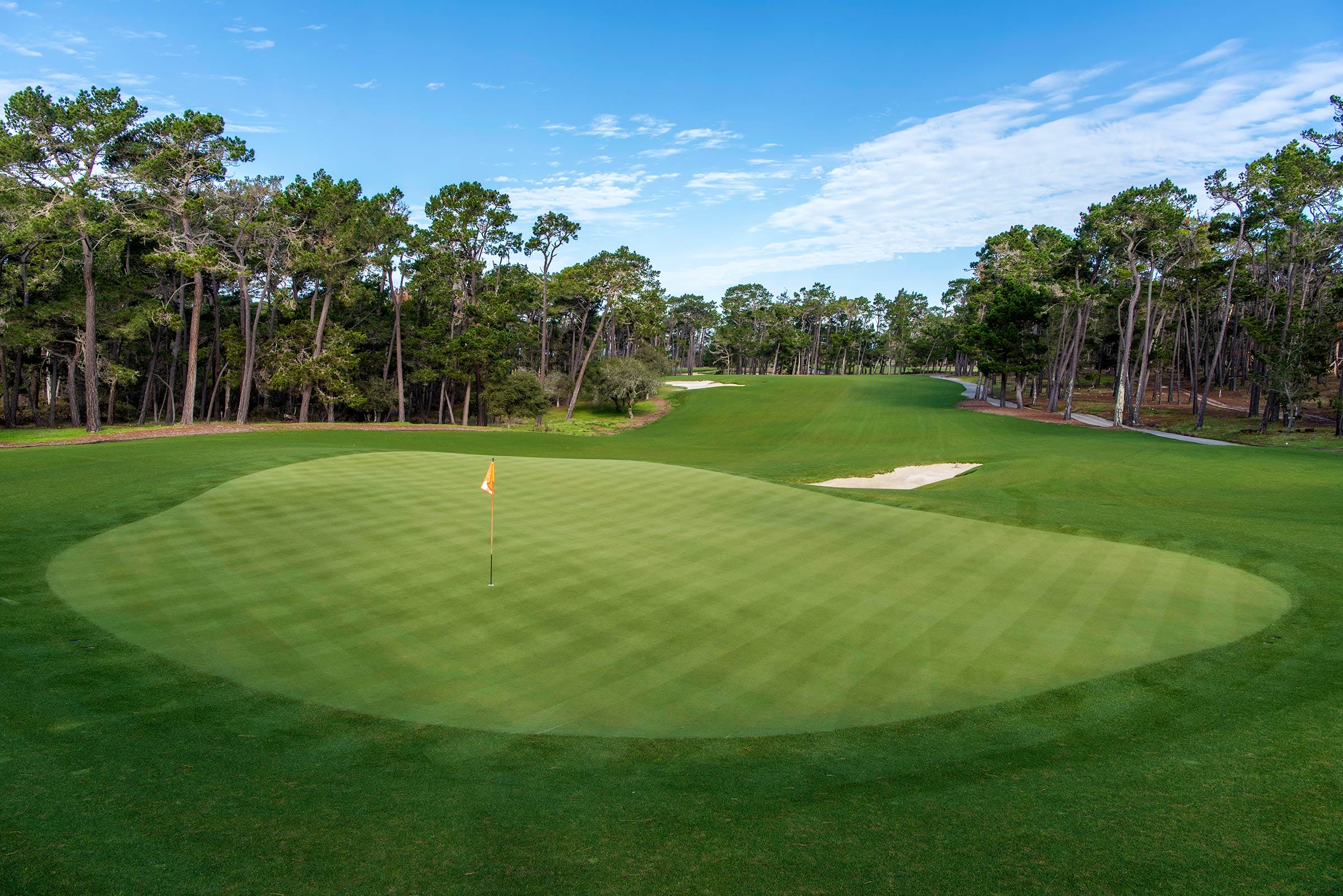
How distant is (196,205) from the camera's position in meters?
32.5

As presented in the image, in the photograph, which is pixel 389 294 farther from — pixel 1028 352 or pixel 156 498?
pixel 1028 352

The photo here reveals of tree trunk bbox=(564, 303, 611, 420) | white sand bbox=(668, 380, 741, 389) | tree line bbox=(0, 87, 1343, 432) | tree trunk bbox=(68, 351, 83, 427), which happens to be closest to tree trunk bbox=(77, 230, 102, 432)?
tree line bbox=(0, 87, 1343, 432)

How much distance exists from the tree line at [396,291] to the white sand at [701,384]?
7.98 metres

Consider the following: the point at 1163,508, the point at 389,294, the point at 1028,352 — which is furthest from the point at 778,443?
the point at 389,294

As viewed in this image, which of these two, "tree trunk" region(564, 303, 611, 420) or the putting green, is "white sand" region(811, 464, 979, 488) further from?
"tree trunk" region(564, 303, 611, 420)

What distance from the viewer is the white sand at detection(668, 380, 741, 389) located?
73375 mm

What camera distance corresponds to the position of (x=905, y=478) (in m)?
27.0

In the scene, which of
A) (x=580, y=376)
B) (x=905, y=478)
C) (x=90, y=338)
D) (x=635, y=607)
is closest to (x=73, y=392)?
(x=90, y=338)

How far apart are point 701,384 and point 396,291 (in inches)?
1421

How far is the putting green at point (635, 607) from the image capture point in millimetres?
6984

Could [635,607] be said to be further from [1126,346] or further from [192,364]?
[1126,346]

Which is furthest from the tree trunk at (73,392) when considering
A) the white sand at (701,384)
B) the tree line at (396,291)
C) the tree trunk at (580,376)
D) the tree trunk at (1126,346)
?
the tree trunk at (1126,346)

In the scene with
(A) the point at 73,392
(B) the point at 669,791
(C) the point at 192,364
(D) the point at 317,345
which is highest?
(D) the point at 317,345

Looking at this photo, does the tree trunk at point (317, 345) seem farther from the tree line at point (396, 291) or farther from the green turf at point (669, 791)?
the green turf at point (669, 791)
